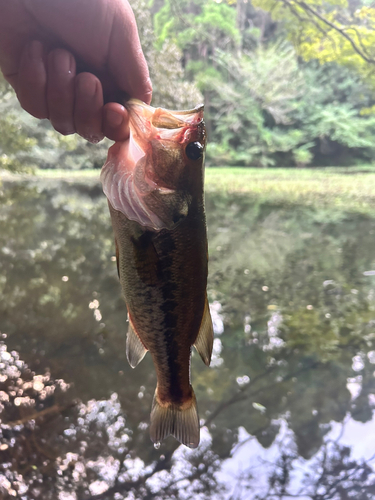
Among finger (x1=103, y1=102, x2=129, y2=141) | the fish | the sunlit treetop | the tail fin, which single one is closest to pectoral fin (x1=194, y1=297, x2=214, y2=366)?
the fish

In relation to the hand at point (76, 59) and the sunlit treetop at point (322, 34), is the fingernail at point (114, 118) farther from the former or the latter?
the sunlit treetop at point (322, 34)

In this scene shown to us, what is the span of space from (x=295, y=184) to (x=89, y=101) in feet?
45.5

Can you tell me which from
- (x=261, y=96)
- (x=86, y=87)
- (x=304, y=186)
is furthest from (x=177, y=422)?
(x=261, y=96)

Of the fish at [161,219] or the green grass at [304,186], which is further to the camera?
the green grass at [304,186]

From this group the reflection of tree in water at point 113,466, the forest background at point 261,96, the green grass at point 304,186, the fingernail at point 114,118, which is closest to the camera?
the fingernail at point 114,118

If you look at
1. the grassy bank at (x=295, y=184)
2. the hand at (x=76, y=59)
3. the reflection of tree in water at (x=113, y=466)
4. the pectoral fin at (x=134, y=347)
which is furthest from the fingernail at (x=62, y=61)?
the grassy bank at (x=295, y=184)

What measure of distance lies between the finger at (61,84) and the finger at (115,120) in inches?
4.7

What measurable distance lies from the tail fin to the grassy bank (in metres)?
9.31

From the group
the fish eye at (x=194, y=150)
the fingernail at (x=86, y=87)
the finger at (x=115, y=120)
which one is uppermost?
the fingernail at (x=86, y=87)

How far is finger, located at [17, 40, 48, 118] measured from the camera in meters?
0.94

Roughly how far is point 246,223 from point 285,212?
5.80ft

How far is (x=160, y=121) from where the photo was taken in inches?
36.7

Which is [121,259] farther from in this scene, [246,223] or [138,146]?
[246,223]

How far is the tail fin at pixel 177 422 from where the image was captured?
111cm
